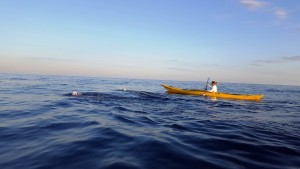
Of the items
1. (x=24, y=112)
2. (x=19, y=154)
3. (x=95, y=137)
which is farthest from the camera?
(x=24, y=112)

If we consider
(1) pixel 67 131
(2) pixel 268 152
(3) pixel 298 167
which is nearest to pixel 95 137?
(1) pixel 67 131

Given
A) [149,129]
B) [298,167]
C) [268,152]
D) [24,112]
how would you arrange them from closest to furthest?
1. [298,167]
2. [268,152]
3. [149,129]
4. [24,112]

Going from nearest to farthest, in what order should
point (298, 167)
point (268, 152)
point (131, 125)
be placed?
point (298, 167), point (268, 152), point (131, 125)

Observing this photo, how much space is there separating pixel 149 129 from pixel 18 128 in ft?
15.9

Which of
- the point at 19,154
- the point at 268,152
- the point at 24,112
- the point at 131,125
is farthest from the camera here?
the point at 24,112

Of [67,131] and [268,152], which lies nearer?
[268,152]

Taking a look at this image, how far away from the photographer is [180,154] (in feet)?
21.2

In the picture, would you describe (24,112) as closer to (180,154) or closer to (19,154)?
(19,154)

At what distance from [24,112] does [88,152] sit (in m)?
7.87

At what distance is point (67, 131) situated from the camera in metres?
8.75

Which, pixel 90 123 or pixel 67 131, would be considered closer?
pixel 67 131

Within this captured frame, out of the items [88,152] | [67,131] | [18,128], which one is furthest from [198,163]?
[18,128]

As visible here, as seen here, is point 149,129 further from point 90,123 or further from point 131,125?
point 90,123

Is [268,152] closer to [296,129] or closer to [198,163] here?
[198,163]
